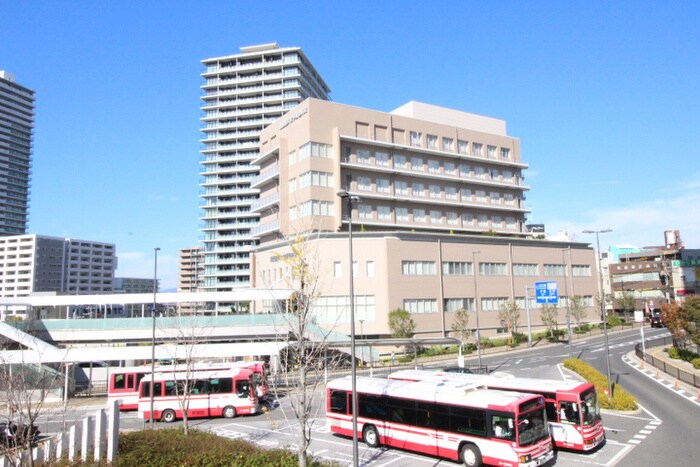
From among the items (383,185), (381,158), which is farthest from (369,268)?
(381,158)

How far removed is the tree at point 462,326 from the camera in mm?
59188

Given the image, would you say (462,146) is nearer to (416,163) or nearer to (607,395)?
(416,163)

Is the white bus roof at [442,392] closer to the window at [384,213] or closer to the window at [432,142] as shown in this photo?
the window at [384,213]

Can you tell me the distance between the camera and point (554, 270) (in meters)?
77.2

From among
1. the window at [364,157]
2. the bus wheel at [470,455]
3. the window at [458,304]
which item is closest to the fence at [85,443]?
the bus wheel at [470,455]

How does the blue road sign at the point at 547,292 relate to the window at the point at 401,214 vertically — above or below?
below

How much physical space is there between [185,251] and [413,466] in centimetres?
16300

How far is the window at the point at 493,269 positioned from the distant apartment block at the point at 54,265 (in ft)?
443

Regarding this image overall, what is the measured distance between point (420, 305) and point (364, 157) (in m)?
21.9

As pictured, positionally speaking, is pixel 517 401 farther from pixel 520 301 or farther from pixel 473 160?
pixel 473 160

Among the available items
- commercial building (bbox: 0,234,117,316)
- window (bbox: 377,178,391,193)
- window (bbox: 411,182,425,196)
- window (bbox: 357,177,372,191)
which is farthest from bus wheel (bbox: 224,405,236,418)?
commercial building (bbox: 0,234,117,316)

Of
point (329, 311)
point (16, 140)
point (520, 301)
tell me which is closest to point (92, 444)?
Result: point (329, 311)

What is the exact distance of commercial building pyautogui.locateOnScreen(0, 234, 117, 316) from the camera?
158250mm

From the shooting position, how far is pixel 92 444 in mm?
17812
